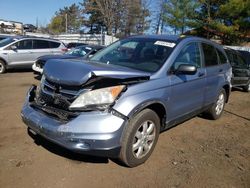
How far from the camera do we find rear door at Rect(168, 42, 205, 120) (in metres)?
4.78

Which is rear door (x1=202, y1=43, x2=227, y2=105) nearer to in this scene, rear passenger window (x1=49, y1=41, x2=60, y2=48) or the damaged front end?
the damaged front end

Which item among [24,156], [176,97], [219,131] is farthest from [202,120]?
[24,156]

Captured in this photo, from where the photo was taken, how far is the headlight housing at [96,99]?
371 centimetres

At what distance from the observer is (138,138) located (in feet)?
13.7

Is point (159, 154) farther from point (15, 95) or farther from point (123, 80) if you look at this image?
point (15, 95)

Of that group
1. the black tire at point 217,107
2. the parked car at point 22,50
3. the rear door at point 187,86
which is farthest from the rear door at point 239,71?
the parked car at point 22,50

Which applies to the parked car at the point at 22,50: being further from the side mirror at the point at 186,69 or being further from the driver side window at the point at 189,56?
the side mirror at the point at 186,69

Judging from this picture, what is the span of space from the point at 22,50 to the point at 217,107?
9.58m

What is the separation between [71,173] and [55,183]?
0.30 metres

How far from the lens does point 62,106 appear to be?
3.89 meters

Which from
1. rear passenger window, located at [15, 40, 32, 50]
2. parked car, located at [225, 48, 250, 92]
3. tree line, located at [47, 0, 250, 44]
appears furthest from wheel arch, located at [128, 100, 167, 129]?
tree line, located at [47, 0, 250, 44]

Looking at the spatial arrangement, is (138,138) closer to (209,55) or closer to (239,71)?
(209,55)

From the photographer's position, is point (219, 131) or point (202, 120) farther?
point (202, 120)

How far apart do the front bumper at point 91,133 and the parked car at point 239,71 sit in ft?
27.0
